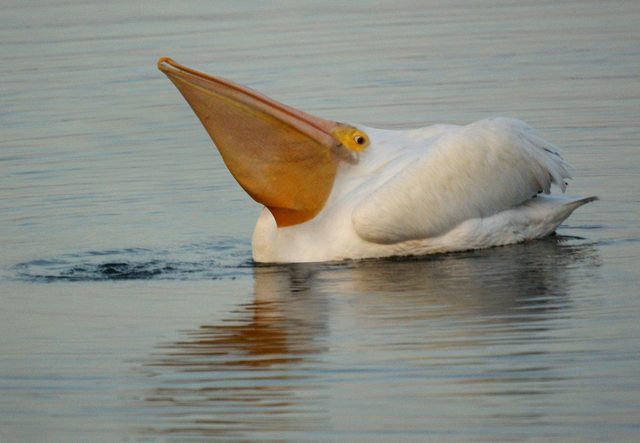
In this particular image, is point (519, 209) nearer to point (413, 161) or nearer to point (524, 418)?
point (413, 161)

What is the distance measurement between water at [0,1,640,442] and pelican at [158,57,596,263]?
14 centimetres

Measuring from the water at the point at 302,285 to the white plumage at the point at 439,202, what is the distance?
0.40ft

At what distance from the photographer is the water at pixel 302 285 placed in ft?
18.0

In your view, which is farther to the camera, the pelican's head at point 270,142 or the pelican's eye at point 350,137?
the pelican's eye at point 350,137

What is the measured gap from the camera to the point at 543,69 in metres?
13.0

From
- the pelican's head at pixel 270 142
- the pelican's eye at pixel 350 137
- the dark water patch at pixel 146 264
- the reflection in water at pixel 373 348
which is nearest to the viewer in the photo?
the reflection in water at pixel 373 348

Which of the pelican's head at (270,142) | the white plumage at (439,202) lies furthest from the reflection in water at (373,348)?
the pelican's head at (270,142)

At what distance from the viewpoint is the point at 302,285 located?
7512 mm

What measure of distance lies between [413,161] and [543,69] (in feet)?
17.2

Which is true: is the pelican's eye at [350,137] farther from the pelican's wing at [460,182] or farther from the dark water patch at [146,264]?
the dark water patch at [146,264]

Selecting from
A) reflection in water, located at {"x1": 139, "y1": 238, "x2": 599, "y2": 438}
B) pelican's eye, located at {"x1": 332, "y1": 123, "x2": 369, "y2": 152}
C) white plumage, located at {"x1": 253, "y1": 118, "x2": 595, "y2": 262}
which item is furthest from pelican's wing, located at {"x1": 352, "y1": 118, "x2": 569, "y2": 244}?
pelican's eye, located at {"x1": 332, "y1": 123, "x2": 369, "y2": 152}

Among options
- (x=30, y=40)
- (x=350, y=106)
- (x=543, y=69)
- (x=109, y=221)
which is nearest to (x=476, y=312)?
(x=109, y=221)

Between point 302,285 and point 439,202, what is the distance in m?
0.81

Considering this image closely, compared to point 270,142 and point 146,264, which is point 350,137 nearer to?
point 270,142
